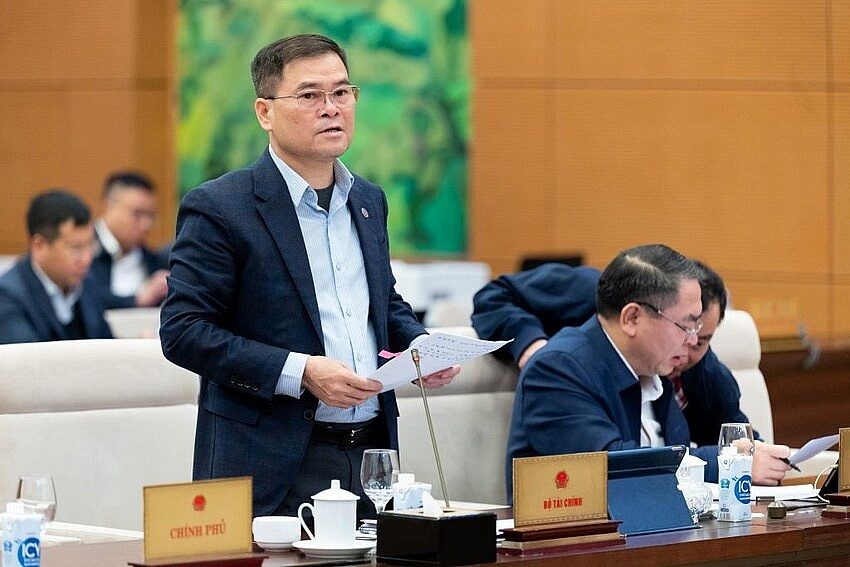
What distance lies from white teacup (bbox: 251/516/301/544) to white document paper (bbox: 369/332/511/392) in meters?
0.36

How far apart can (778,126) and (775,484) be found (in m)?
4.83

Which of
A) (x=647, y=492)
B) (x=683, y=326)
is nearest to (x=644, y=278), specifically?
(x=683, y=326)

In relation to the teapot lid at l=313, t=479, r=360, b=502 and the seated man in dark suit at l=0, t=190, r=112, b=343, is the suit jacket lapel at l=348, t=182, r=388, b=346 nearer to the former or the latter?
the teapot lid at l=313, t=479, r=360, b=502

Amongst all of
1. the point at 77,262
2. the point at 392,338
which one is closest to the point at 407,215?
the point at 77,262

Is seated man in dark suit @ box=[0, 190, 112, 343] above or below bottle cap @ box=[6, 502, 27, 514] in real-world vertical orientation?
above

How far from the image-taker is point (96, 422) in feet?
11.9

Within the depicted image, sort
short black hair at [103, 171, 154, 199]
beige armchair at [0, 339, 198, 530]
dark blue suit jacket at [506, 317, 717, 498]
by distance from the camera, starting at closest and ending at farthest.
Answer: beige armchair at [0, 339, 198, 530]
dark blue suit jacket at [506, 317, 717, 498]
short black hair at [103, 171, 154, 199]

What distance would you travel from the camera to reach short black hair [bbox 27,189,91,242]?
6469mm

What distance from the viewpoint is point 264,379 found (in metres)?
2.84

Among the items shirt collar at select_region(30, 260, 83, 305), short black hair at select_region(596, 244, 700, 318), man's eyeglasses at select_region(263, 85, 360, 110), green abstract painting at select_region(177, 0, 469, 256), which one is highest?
green abstract painting at select_region(177, 0, 469, 256)

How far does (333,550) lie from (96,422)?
137cm

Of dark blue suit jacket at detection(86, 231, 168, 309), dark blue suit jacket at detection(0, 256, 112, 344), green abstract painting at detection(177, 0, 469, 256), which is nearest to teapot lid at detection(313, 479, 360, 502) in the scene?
dark blue suit jacket at detection(0, 256, 112, 344)

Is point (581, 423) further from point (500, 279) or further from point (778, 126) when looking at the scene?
point (778, 126)

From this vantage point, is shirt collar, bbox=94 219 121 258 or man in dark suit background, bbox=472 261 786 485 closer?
man in dark suit background, bbox=472 261 786 485
